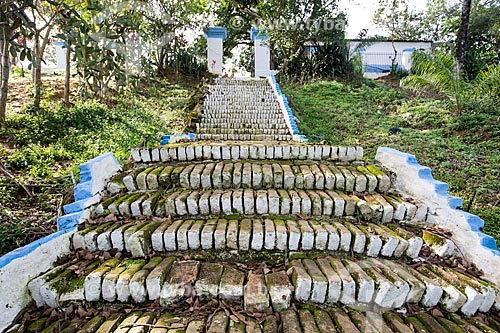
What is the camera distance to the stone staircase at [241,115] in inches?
206

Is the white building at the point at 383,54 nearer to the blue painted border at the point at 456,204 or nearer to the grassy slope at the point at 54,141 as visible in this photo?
the grassy slope at the point at 54,141

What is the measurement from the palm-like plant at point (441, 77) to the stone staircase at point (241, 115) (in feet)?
10.6

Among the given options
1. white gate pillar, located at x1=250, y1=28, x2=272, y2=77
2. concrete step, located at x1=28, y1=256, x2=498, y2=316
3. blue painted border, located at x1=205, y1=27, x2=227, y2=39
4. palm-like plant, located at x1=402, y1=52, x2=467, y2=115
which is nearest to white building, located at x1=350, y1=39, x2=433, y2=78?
white gate pillar, located at x1=250, y1=28, x2=272, y2=77

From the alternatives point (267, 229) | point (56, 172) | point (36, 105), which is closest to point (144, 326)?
point (267, 229)

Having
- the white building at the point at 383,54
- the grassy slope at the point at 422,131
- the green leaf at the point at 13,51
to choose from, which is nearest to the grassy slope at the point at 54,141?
the green leaf at the point at 13,51

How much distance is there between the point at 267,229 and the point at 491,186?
2961mm

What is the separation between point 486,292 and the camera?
5.19 feet

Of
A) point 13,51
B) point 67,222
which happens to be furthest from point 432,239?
point 13,51

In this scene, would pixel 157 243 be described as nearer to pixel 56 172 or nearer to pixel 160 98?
pixel 56 172

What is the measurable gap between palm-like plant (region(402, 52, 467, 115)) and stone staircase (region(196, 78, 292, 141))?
323 cm

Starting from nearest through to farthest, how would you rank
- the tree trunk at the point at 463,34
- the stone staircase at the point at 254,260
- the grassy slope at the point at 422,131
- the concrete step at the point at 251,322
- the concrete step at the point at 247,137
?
1. the concrete step at the point at 251,322
2. the stone staircase at the point at 254,260
3. the grassy slope at the point at 422,131
4. the concrete step at the point at 247,137
5. the tree trunk at the point at 463,34

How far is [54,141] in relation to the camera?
4496 millimetres

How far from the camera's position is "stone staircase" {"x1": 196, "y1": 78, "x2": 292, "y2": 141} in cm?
523

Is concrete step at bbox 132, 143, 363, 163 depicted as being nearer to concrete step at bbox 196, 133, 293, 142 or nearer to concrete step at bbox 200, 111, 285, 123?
concrete step at bbox 196, 133, 293, 142
